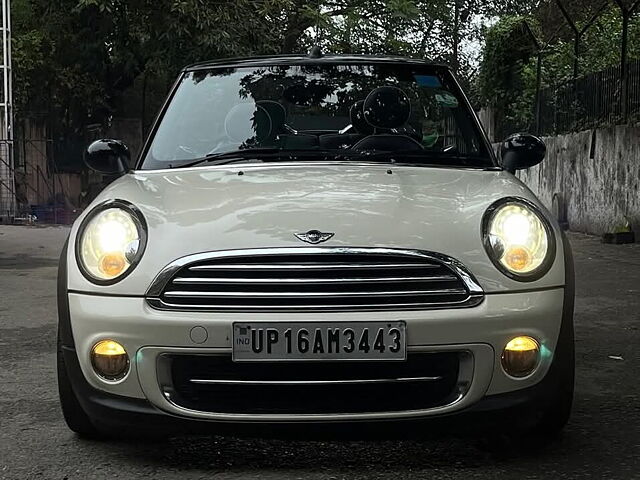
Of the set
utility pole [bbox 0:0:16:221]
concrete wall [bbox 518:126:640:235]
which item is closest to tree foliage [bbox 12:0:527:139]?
utility pole [bbox 0:0:16:221]

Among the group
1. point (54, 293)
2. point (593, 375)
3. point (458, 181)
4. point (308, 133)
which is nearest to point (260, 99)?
point (308, 133)

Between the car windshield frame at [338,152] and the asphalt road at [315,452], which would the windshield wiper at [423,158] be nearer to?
the car windshield frame at [338,152]

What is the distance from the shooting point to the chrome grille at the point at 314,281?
3143 mm

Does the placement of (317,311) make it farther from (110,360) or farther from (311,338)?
(110,360)

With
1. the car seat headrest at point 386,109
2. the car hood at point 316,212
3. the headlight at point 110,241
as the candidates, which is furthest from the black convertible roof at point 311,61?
the headlight at point 110,241

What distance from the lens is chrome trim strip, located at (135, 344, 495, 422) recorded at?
319 cm

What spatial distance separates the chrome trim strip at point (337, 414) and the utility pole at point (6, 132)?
1679 centimetres

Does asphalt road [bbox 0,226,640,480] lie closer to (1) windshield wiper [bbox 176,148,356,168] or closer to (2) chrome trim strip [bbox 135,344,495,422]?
(2) chrome trim strip [bbox 135,344,495,422]

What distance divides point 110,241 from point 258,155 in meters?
0.96

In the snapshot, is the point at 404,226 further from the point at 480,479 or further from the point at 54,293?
the point at 54,293

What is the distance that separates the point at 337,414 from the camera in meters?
3.20

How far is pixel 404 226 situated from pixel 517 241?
0.38 m

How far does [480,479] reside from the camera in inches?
129

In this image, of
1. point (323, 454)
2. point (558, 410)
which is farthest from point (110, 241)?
point (558, 410)
